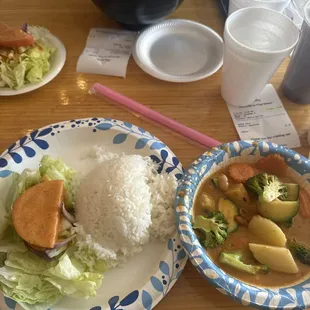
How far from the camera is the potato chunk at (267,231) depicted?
891mm

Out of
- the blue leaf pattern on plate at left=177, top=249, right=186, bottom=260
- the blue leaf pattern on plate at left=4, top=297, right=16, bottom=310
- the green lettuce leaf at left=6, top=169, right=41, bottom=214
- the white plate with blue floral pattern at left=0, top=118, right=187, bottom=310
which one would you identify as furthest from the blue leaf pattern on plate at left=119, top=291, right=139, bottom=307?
the green lettuce leaf at left=6, top=169, right=41, bottom=214

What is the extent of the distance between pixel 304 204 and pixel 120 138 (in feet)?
1.77

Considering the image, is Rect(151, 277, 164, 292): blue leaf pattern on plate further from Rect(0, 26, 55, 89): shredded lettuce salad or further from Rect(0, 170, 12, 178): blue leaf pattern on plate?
Rect(0, 26, 55, 89): shredded lettuce salad

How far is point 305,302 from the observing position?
79 cm

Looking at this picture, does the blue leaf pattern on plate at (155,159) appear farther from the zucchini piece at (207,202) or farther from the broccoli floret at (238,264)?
the broccoli floret at (238,264)

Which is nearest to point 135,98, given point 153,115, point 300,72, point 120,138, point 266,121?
point 153,115

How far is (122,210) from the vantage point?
951 mm

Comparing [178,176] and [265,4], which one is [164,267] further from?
[265,4]

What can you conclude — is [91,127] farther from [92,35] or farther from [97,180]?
[92,35]

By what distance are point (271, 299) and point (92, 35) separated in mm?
1136

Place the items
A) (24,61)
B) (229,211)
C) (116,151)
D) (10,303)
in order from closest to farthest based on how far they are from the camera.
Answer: (10,303) < (229,211) < (116,151) < (24,61)

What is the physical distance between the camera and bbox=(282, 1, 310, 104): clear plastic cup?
1178 mm

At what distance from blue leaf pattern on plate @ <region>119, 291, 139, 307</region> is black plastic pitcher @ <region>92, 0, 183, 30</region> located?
926 mm

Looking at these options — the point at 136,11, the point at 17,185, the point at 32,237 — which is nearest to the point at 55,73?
the point at 136,11
